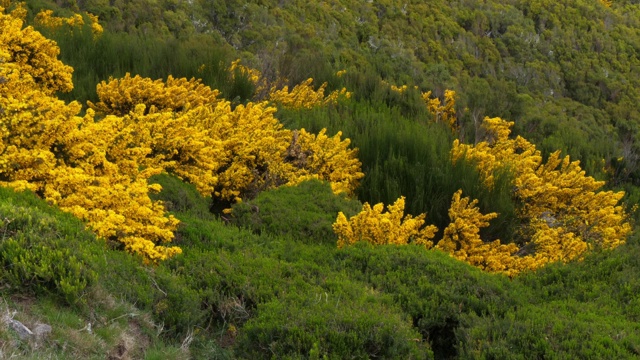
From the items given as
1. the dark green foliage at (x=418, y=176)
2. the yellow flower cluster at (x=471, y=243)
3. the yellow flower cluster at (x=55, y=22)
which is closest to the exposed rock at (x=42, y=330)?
the yellow flower cluster at (x=471, y=243)

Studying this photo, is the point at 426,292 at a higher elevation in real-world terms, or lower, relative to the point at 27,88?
lower

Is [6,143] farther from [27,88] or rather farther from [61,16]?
[61,16]

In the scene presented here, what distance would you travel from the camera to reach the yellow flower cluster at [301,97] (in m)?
11.1

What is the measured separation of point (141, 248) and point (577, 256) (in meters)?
4.08

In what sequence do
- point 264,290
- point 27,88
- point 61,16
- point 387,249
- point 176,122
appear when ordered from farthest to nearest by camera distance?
1. point 61,16
2. point 176,122
3. point 27,88
4. point 387,249
5. point 264,290

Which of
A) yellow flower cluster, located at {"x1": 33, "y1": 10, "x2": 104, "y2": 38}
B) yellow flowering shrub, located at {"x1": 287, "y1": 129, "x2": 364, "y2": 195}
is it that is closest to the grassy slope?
yellow flowering shrub, located at {"x1": 287, "y1": 129, "x2": 364, "y2": 195}

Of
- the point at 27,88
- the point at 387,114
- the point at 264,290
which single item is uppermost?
the point at 27,88

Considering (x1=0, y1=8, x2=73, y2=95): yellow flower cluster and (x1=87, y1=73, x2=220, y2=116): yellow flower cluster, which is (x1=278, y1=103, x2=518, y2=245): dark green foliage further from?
(x1=0, y1=8, x2=73, y2=95): yellow flower cluster

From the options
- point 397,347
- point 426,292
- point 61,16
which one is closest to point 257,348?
point 397,347

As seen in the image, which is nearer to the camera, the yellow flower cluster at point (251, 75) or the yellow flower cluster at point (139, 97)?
the yellow flower cluster at point (139, 97)

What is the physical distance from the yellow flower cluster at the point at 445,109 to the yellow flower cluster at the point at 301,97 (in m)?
1.79

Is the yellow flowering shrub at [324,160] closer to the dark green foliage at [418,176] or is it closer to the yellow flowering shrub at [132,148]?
the yellow flowering shrub at [132,148]

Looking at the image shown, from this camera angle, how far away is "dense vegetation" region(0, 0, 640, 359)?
420 centimetres

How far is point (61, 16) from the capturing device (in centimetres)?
1262
